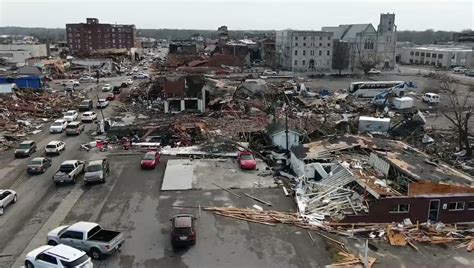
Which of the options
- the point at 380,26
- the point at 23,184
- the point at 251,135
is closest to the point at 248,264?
the point at 23,184

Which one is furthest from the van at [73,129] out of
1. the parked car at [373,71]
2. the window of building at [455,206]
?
the parked car at [373,71]

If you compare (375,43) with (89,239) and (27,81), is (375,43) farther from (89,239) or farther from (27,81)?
(89,239)

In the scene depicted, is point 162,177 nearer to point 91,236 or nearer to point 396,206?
point 91,236

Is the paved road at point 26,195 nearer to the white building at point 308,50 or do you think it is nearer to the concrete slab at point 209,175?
the concrete slab at point 209,175

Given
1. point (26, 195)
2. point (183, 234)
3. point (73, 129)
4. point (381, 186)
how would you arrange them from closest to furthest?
1. point (183, 234)
2. point (381, 186)
3. point (26, 195)
4. point (73, 129)

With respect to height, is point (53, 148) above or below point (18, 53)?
below

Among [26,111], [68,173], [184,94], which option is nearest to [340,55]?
[184,94]

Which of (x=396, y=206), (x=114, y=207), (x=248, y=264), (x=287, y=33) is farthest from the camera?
(x=287, y=33)
